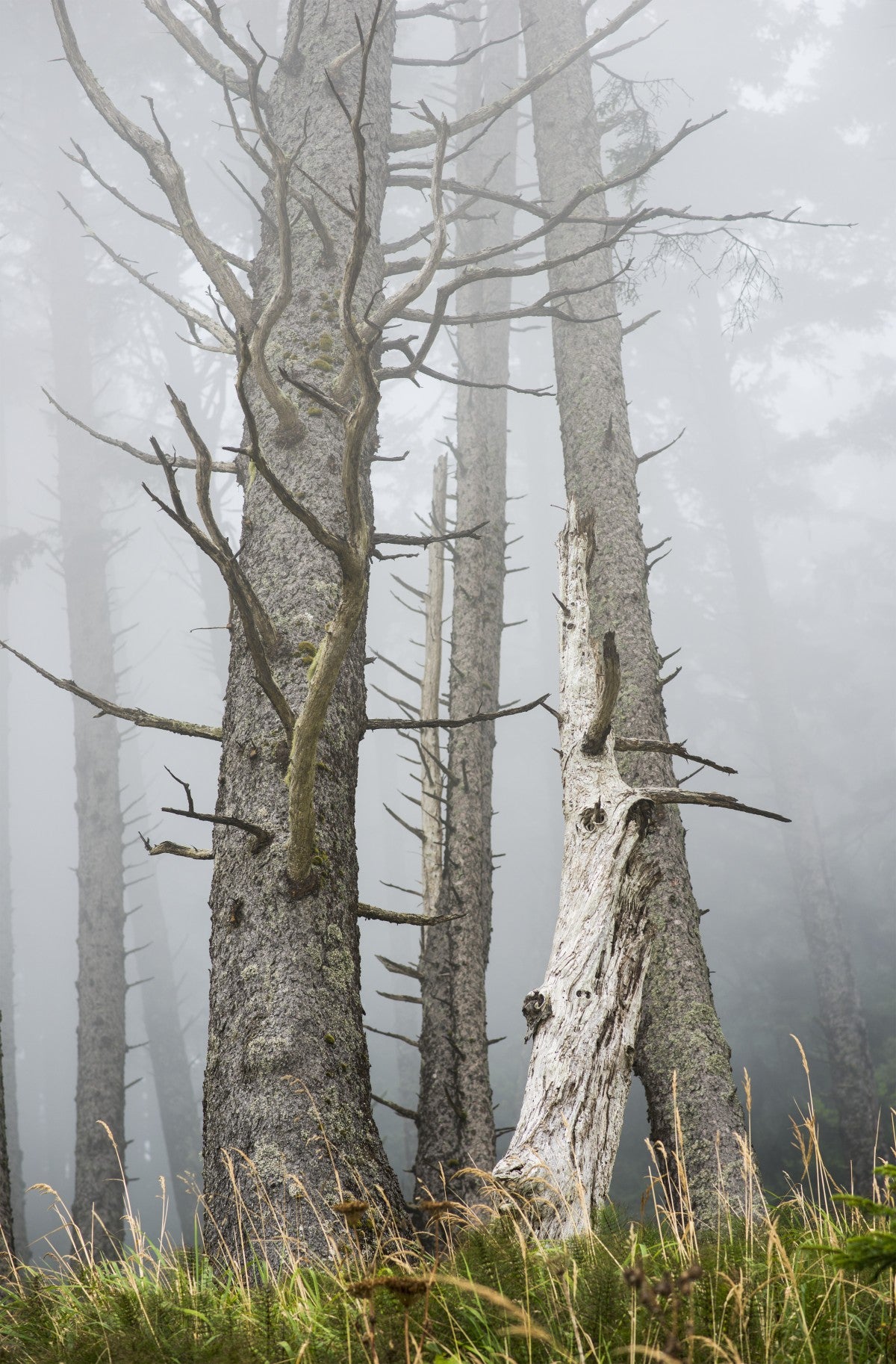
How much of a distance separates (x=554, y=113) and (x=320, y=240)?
161 inches

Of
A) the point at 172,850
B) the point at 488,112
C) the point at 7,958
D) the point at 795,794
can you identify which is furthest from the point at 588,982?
the point at 7,958

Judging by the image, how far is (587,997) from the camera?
2.62 m

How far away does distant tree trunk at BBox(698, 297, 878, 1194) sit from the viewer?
32.7 ft

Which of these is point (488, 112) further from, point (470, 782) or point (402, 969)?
point (402, 969)

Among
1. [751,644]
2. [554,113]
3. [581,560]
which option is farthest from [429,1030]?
[751,644]

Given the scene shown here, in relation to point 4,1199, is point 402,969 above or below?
above

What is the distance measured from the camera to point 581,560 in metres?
3.61

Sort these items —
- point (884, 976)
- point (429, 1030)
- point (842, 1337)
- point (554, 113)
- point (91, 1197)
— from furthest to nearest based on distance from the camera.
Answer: point (884, 976) < point (91, 1197) < point (554, 113) < point (429, 1030) < point (842, 1337)

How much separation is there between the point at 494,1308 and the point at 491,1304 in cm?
6

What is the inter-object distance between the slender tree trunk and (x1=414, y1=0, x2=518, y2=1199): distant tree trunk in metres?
0.82

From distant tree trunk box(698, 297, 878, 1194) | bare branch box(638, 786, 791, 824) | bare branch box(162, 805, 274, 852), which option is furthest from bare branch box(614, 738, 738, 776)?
distant tree trunk box(698, 297, 878, 1194)

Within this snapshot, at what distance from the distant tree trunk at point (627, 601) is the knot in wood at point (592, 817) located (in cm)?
54

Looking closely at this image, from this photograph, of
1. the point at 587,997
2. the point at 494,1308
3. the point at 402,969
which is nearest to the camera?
the point at 494,1308

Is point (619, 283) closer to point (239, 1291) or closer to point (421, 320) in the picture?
point (421, 320)
